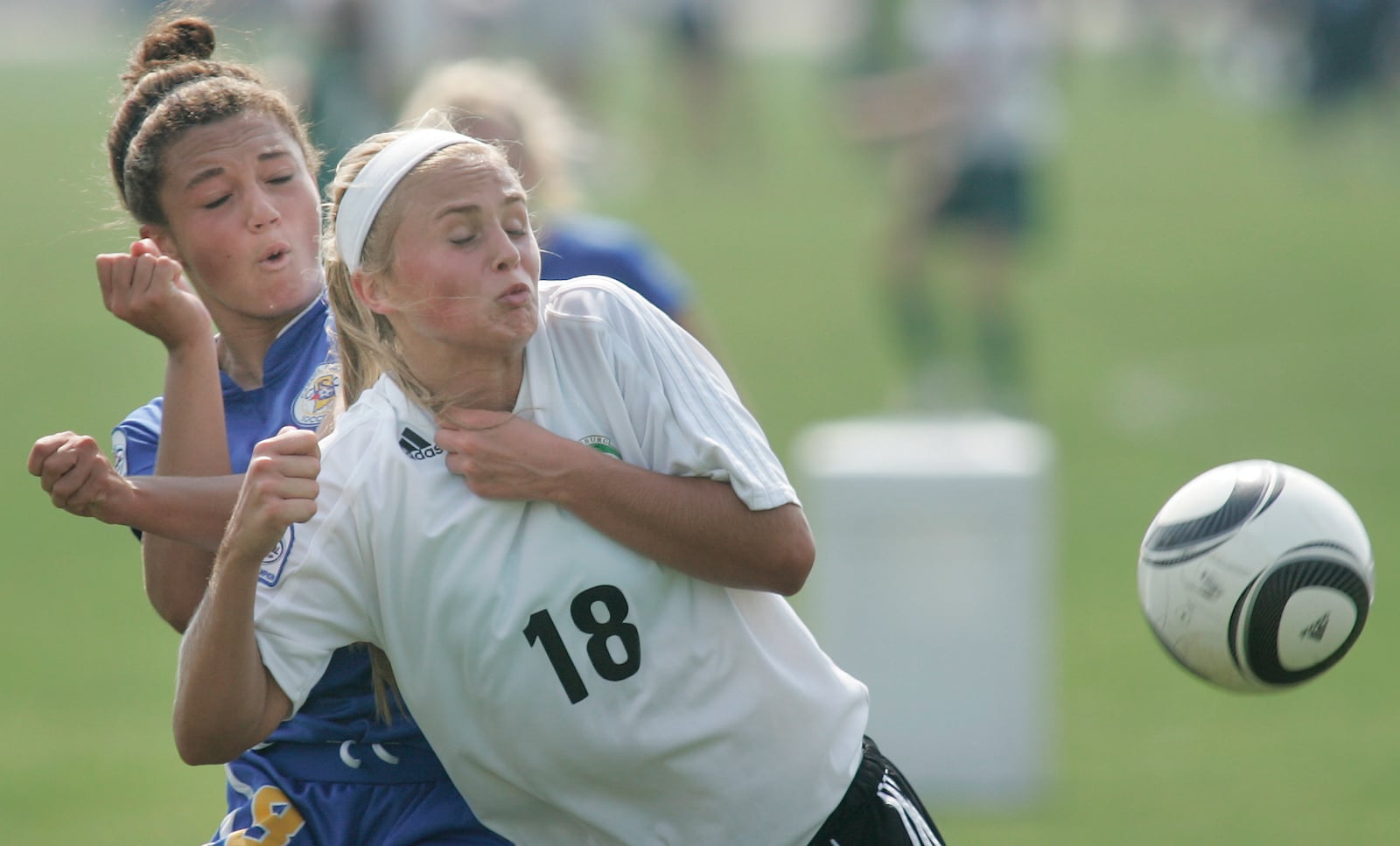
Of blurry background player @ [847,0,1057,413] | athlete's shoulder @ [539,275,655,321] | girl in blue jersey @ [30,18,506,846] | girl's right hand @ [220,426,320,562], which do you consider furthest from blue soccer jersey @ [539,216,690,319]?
blurry background player @ [847,0,1057,413]

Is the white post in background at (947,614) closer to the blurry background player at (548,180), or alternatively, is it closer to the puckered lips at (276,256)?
the blurry background player at (548,180)

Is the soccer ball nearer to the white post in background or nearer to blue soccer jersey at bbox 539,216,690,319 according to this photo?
blue soccer jersey at bbox 539,216,690,319

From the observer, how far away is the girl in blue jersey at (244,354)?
2922mm

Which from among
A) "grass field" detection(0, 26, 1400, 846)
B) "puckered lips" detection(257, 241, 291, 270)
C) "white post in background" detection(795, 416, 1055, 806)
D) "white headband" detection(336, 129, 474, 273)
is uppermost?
"white headband" detection(336, 129, 474, 273)

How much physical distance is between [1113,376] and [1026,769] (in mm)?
7565

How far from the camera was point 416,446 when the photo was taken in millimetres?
2785

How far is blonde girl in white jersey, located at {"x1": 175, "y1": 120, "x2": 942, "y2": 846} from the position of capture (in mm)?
2719

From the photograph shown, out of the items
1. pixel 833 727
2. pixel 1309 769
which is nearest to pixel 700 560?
pixel 833 727

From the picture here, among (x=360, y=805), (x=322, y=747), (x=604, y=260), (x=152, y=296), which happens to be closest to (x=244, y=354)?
(x=152, y=296)

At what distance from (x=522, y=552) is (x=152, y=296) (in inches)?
29.2

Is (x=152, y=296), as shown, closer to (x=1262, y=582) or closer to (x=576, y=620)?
(x=576, y=620)

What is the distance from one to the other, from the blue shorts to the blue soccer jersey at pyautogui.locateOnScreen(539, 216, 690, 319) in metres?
1.84

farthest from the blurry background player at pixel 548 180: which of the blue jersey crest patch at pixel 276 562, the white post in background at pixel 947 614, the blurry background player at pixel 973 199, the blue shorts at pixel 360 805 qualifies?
the blurry background player at pixel 973 199

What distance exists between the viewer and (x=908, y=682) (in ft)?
19.9
